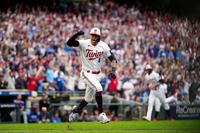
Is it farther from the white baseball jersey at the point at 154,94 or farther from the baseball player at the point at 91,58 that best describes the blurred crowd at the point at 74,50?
the baseball player at the point at 91,58

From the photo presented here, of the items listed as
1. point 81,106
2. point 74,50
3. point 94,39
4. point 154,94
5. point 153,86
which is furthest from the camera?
point 74,50

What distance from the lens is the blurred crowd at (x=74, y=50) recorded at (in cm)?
2650

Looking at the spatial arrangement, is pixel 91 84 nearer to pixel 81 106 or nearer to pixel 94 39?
pixel 81 106

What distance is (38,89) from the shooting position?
26.4 meters

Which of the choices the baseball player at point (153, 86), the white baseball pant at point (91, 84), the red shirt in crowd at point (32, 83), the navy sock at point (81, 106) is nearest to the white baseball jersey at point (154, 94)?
the baseball player at point (153, 86)

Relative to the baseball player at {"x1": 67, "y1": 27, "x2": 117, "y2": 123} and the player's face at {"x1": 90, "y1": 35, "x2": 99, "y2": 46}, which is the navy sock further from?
the player's face at {"x1": 90, "y1": 35, "x2": 99, "y2": 46}

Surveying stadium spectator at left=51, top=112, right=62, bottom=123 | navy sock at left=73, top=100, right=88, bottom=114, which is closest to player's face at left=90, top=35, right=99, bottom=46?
navy sock at left=73, top=100, right=88, bottom=114

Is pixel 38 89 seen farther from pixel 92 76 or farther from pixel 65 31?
pixel 92 76

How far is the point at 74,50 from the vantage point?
98.8 ft

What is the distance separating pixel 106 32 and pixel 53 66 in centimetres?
587

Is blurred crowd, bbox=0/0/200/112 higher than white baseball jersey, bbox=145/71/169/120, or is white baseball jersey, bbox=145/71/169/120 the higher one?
blurred crowd, bbox=0/0/200/112

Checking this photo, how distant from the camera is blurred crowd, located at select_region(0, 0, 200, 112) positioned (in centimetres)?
2650

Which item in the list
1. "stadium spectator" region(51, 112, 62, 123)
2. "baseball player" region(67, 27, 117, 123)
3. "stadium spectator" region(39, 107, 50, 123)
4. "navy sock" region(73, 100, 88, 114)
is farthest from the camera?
"stadium spectator" region(51, 112, 62, 123)

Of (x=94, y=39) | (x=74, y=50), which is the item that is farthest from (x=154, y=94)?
(x=74, y=50)
